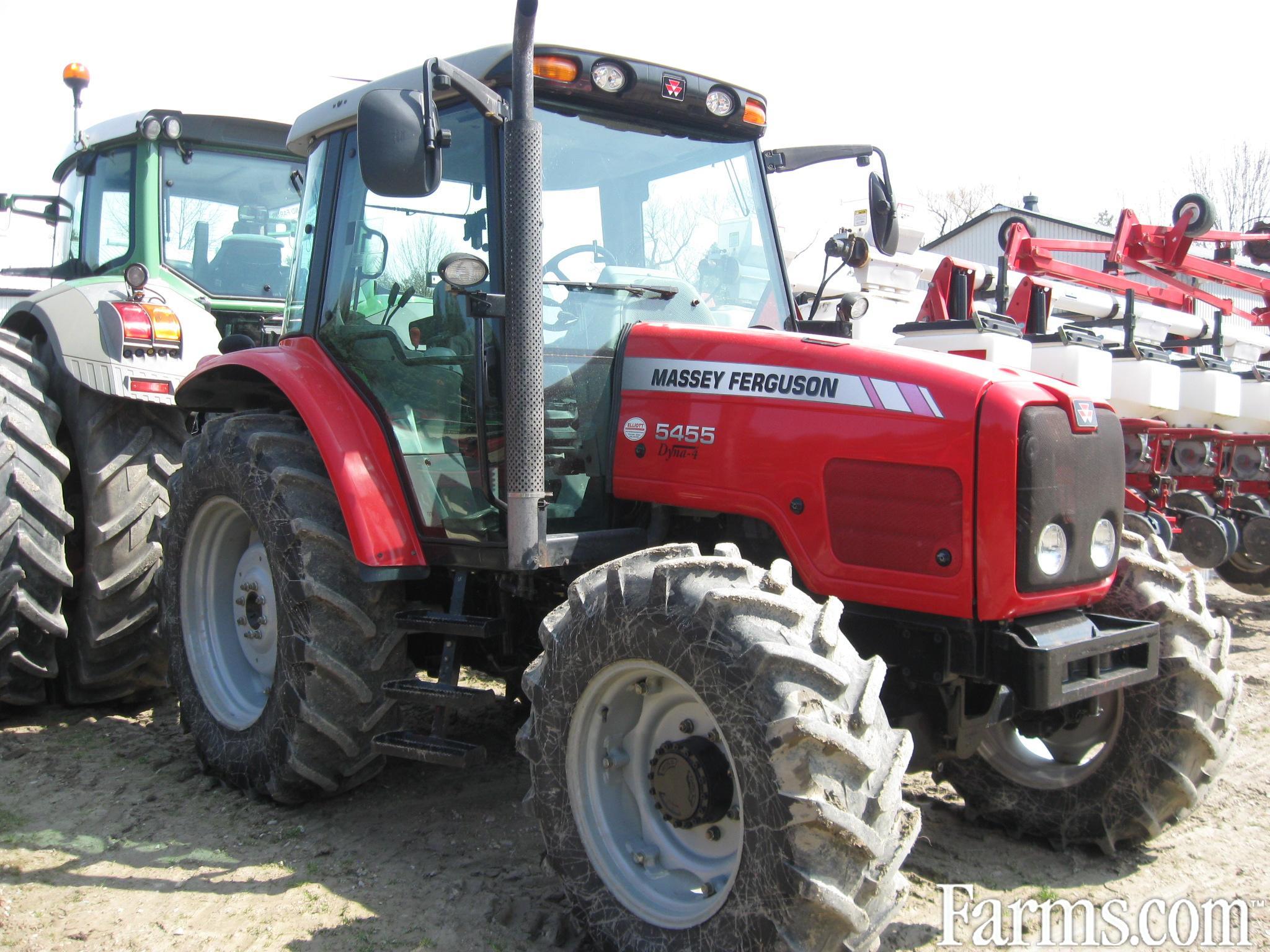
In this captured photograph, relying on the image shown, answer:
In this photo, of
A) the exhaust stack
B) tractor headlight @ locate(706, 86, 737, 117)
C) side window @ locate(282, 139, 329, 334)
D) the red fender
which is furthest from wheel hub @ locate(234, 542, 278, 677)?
tractor headlight @ locate(706, 86, 737, 117)

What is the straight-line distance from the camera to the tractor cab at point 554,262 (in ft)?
11.8

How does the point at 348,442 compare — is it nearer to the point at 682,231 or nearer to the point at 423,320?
the point at 423,320

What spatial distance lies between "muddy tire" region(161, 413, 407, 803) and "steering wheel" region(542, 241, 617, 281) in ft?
3.62

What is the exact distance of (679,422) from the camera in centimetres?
353

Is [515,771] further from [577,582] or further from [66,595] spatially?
[66,595]

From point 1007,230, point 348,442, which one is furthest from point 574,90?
point 1007,230

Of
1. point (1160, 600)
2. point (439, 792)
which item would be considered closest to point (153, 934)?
point (439, 792)

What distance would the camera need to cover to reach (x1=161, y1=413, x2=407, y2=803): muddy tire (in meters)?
3.78

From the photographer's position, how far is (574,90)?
11.8ft

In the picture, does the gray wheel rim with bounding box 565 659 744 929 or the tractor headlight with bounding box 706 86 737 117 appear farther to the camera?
the tractor headlight with bounding box 706 86 737 117

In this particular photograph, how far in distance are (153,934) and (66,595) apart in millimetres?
2415

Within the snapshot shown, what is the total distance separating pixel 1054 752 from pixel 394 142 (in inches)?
117

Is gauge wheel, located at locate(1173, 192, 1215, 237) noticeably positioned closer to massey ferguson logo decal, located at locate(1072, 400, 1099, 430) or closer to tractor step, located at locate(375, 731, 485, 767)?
massey ferguson logo decal, located at locate(1072, 400, 1099, 430)

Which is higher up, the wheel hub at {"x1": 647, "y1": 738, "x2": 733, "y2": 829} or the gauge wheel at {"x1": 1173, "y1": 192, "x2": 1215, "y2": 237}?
the gauge wheel at {"x1": 1173, "y1": 192, "x2": 1215, "y2": 237}
